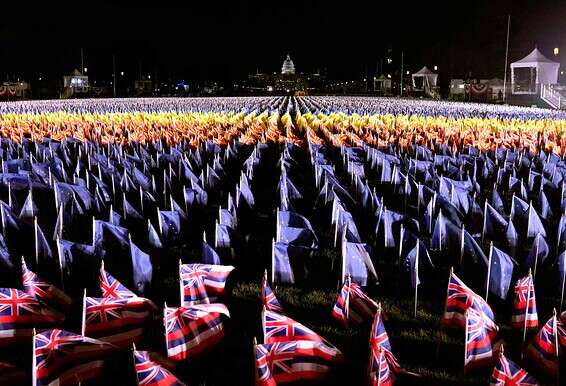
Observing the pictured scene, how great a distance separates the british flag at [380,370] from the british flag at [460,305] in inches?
51.9

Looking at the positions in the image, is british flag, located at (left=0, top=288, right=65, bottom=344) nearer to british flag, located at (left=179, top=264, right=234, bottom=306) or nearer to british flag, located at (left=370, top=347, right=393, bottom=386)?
british flag, located at (left=179, top=264, right=234, bottom=306)

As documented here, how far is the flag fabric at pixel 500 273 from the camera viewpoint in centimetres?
739

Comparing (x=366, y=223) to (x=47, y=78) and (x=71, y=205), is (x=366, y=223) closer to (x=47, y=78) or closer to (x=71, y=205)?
(x=71, y=205)

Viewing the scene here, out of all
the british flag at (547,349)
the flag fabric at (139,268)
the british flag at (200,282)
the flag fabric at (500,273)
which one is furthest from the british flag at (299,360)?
the flag fabric at (139,268)

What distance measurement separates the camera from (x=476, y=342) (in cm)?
557

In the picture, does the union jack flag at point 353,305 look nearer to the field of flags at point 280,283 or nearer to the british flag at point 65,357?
the field of flags at point 280,283

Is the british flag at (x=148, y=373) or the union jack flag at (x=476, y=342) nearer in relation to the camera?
the british flag at (x=148, y=373)

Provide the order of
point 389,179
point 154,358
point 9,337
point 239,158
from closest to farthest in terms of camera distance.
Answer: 1. point 154,358
2. point 9,337
3. point 389,179
4. point 239,158

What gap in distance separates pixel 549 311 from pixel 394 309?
190 cm

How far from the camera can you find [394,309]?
780cm

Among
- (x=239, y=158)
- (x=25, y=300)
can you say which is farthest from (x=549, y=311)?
(x=239, y=158)

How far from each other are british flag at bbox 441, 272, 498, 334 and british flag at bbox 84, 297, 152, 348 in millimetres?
3129

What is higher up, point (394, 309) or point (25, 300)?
point (25, 300)

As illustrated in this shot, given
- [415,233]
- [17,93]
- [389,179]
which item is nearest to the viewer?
[415,233]
